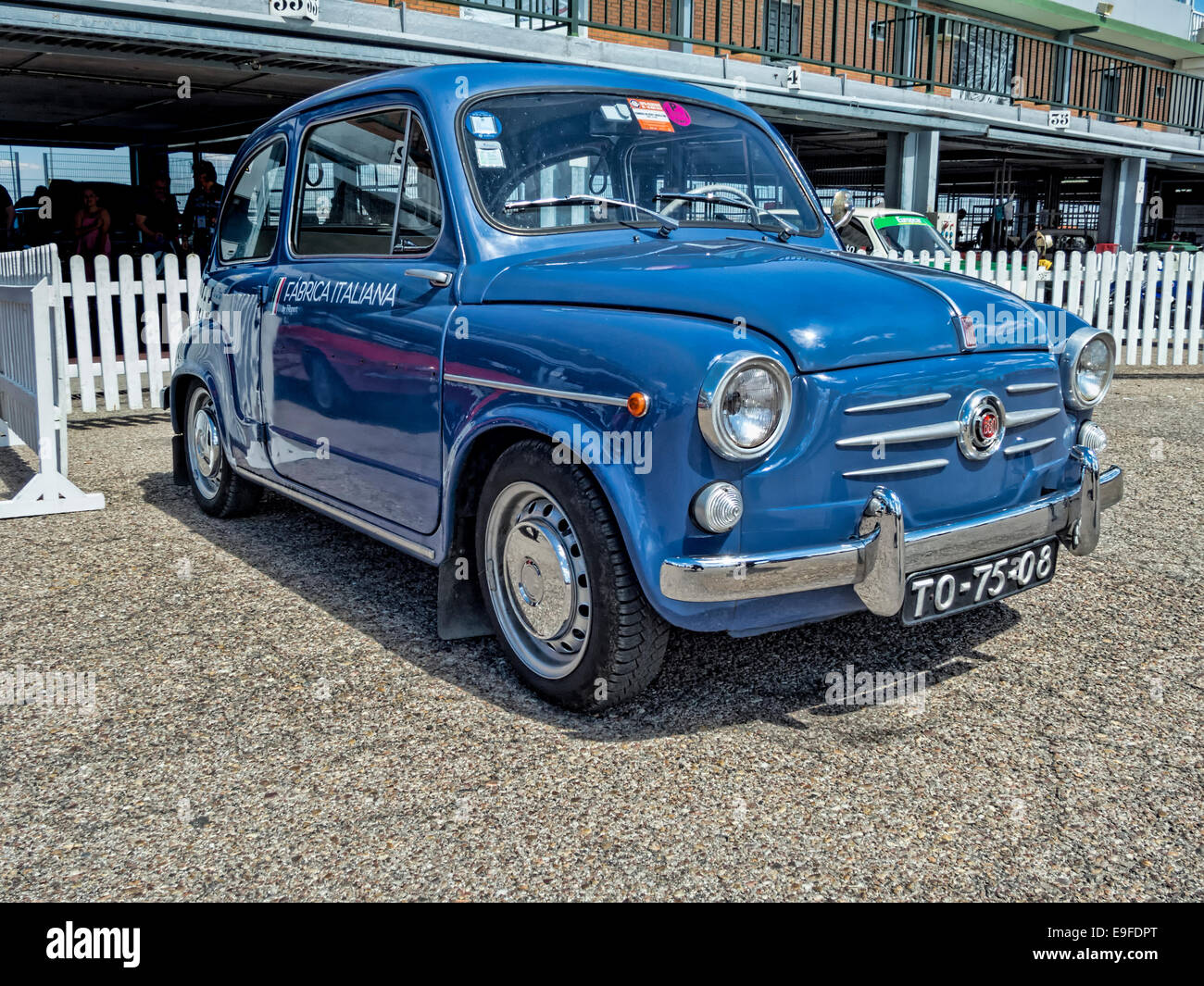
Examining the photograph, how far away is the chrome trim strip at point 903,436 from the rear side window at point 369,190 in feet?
5.47

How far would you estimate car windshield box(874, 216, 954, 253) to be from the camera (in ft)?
41.1

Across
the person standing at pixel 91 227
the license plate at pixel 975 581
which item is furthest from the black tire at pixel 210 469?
the person standing at pixel 91 227

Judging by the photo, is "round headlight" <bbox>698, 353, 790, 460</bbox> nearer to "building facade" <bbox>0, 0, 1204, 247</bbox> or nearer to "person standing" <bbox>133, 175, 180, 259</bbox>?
"building facade" <bbox>0, 0, 1204, 247</bbox>

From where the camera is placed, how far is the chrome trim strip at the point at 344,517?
385 cm

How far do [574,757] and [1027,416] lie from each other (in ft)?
5.61

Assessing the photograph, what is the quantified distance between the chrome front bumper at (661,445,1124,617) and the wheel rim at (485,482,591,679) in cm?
43

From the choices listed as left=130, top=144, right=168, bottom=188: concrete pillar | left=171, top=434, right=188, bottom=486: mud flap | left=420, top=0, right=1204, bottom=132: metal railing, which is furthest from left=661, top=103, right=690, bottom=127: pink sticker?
left=130, top=144, right=168, bottom=188: concrete pillar

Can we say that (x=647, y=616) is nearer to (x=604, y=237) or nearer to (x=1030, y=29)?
(x=604, y=237)

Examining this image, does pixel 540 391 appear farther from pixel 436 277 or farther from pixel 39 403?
pixel 39 403

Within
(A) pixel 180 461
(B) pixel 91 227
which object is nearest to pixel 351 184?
(A) pixel 180 461

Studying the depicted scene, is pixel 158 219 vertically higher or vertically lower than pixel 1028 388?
higher

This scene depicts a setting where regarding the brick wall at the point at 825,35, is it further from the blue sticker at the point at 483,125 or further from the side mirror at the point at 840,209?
the blue sticker at the point at 483,125

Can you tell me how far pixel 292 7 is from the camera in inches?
401

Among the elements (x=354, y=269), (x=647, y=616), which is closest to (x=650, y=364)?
(x=647, y=616)
